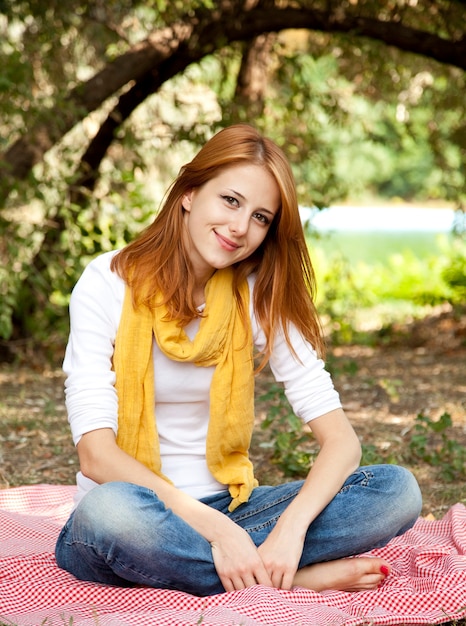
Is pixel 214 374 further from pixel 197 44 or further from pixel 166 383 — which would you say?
pixel 197 44

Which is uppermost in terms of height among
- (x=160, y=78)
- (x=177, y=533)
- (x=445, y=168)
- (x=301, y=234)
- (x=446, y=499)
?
(x=160, y=78)

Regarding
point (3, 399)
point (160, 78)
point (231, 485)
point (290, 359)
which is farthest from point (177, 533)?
point (160, 78)

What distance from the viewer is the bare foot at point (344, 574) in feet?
7.69

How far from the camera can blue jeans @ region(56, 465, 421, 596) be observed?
2.10m

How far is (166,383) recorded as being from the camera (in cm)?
242

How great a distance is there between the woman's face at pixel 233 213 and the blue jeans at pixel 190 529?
0.63 metres

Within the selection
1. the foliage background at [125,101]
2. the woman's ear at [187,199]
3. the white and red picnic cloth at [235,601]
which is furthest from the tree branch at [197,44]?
the white and red picnic cloth at [235,601]

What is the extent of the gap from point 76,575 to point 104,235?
322 cm

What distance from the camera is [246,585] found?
2211 millimetres

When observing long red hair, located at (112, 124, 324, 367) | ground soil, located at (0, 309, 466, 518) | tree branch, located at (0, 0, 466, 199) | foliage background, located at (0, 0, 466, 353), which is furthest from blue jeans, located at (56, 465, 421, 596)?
tree branch, located at (0, 0, 466, 199)

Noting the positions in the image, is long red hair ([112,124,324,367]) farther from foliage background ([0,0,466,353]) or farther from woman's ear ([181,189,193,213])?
foliage background ([0,0,466,353])

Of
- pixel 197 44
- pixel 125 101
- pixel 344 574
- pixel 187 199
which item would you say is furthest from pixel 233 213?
pixel 125 101

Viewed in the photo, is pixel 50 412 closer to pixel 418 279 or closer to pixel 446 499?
pixel 446 499

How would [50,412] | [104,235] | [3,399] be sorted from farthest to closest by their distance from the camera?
[104,235] < [3,399] < [50,412]
